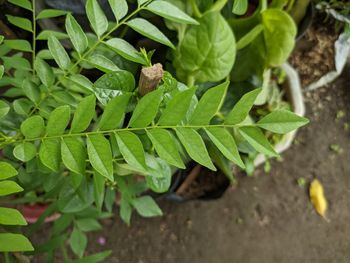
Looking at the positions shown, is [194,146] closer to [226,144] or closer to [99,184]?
[226,144]

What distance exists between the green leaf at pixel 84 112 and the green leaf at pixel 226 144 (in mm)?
138

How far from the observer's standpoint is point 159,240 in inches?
57.2

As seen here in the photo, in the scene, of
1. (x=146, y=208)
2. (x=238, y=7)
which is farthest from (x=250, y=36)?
(x=146, y=208)

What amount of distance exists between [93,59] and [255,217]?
3.46 ft

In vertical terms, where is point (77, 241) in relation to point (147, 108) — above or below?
below

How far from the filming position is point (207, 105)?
0.53m

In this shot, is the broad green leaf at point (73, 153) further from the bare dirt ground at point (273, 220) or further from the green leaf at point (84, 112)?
the bare dirt ground at point (273, 220)

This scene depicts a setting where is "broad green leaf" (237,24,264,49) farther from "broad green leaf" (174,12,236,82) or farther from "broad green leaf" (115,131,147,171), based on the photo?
"broad green leaf" (115,131,147,171)

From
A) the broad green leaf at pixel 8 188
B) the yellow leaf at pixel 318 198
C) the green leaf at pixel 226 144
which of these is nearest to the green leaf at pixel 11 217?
the broad green leaf at pixel 8 188

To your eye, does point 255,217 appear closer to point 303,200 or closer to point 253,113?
point 303,200

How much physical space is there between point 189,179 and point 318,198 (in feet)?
1.53

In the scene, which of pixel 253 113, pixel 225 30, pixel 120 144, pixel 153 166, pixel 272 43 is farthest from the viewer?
pixel 253 113

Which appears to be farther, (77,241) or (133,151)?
(77,241)

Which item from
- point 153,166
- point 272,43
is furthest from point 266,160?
point 153,166
